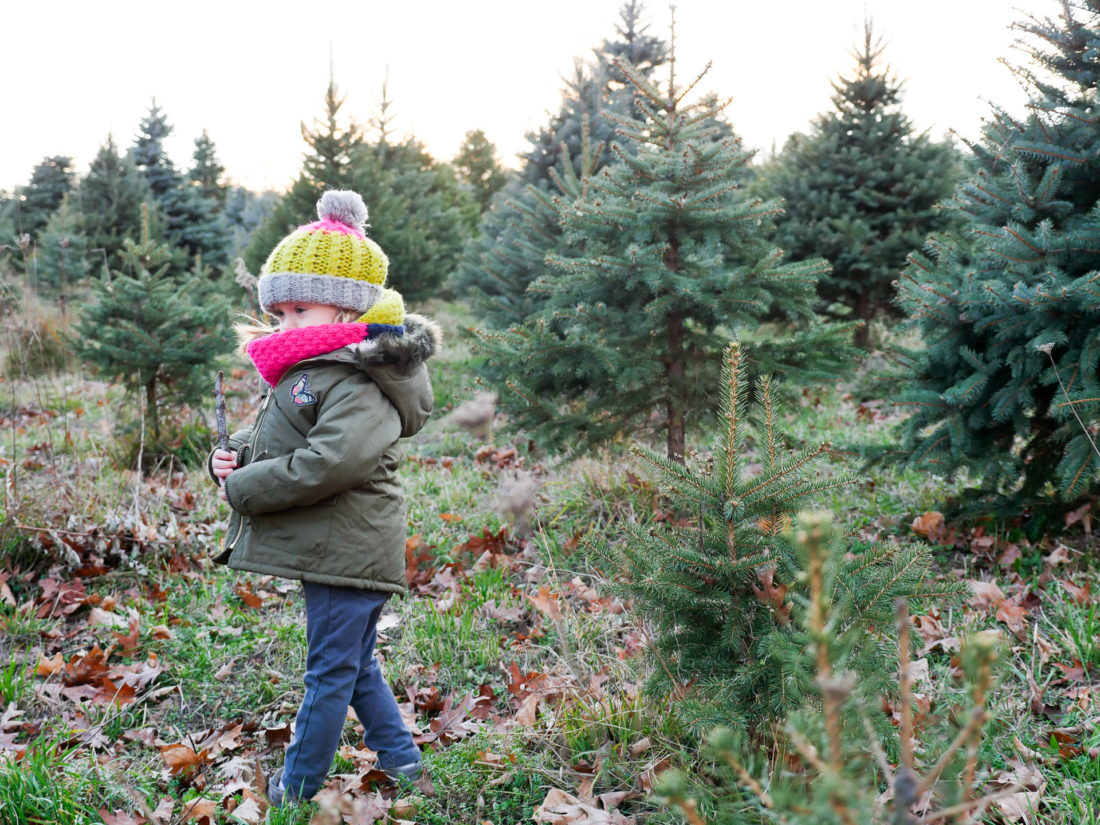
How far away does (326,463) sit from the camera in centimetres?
239

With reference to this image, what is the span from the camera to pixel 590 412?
5.11 meters

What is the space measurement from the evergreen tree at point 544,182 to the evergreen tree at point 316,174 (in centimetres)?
280

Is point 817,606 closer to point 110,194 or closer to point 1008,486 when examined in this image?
point 1008,486

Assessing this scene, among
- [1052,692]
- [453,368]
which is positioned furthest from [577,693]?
[453,368]

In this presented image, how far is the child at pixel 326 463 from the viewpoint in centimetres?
246

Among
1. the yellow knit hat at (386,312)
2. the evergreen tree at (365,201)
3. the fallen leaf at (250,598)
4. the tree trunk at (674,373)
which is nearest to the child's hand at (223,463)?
the yellow knit hat at (386,312)

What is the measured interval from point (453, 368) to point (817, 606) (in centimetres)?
1090

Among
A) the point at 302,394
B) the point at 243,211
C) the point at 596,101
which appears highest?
the point at 243,211

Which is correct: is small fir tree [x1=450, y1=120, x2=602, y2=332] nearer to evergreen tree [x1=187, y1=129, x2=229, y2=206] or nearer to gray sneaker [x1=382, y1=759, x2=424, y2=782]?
gray sneaker [x1=382, y1=759, x2=424, y2=782]

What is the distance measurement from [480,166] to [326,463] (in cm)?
2543

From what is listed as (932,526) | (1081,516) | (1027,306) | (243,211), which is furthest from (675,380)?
(243,211)

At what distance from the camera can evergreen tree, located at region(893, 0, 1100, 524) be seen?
373cm

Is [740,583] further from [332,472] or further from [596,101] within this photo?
[596,101]

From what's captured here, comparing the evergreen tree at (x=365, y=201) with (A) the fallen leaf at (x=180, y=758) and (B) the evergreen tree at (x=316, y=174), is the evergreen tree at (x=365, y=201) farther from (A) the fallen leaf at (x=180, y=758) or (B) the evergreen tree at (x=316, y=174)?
(A) the fallen leaf at (x=180, y=758)
